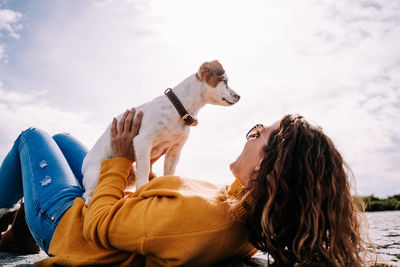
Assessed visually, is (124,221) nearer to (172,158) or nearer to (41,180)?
(41,180)

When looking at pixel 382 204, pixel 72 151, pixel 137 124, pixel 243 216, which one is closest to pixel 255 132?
pixel 243 216

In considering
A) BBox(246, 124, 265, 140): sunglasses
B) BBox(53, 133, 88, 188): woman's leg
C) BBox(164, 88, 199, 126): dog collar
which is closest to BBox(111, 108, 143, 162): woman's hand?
BBox(164, 88, 199, 126): dog collar

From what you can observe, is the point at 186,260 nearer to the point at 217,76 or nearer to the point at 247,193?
the point at 247,193

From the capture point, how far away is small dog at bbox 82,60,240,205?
2.19 metres

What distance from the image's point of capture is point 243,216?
1.11 meters

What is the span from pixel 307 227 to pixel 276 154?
28 centimetres

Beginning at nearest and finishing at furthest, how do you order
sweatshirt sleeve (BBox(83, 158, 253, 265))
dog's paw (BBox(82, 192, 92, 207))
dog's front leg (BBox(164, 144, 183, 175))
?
sweatshirt sleeve (BBox(83, 158, 253, 265)) < dog's paw (BBox(82, 192, 92, 207)) < dog's front leg (BBox(164, 144, 183, 175))

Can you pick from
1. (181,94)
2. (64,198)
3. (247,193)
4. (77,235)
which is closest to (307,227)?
(247,193)

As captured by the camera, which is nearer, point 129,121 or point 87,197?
point 87,197

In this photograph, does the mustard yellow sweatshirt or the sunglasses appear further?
the sunglasses

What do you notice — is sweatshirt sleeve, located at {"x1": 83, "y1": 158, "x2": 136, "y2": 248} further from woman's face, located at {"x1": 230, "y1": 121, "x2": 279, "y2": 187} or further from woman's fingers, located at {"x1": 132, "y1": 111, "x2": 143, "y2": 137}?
woman's fingers, located at {"x1": 132, "y1": 111, "x2": 143, "y2": 137}

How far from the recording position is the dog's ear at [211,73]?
8.79 feet

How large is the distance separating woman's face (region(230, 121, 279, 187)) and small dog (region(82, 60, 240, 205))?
103cm

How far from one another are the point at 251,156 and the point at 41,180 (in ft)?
3.68
